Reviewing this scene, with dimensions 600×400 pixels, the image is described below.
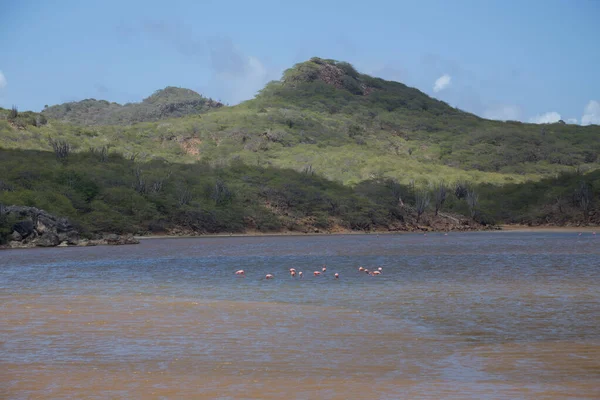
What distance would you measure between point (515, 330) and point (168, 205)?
49.6 m

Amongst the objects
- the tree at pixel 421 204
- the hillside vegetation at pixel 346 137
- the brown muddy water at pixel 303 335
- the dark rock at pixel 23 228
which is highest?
the hillside vegetation at pixel 346 137

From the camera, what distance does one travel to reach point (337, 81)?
161m

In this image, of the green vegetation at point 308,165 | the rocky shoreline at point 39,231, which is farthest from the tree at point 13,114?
the rocky shoreline at point 39,231

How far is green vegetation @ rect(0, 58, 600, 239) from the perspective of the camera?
2349 inches

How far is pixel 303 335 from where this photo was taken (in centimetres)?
1275

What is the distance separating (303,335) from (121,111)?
175 metres

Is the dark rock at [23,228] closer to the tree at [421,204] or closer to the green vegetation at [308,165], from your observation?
the green vegetation at [308,165]

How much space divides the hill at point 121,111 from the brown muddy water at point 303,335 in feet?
481

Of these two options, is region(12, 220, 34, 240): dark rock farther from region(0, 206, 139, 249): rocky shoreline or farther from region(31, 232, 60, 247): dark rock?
region(31, 232, 60, 247): dark rock

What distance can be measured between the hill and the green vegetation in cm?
420

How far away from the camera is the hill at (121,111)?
16995 cm

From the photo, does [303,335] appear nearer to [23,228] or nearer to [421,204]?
[23,228]

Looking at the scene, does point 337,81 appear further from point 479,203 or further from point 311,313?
point 311,313

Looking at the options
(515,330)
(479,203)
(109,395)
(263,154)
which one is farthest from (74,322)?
(263,154)
